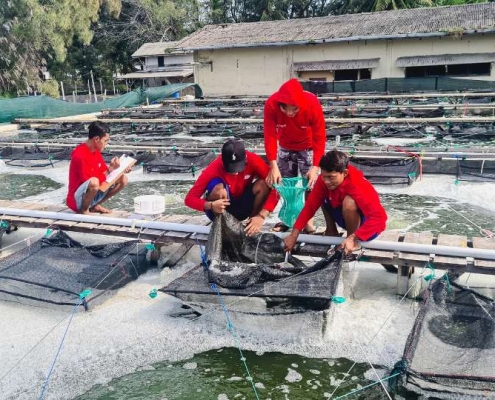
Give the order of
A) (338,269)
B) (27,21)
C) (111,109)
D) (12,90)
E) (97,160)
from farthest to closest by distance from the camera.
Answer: (12,90)
(27,21)
(111,109)
(97,160)
(338,269)

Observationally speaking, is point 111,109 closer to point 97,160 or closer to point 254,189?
point 97,160

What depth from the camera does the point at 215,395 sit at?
2.74m

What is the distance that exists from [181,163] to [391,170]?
330 cm

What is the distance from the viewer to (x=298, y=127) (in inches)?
157

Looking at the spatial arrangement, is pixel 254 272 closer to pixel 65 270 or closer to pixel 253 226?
pixel 253 226

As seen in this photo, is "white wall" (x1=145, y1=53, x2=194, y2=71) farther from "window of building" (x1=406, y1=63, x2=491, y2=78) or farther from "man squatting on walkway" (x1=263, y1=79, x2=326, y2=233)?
"man squatting on walkway" (x1=263, y1=79, x2=326, y2=233)

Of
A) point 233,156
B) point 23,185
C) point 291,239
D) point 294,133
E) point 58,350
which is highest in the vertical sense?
point 294,133

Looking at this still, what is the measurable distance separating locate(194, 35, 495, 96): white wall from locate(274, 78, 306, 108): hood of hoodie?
16.9 metres

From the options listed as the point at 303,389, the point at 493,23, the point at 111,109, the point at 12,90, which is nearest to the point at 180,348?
the point at 303,389

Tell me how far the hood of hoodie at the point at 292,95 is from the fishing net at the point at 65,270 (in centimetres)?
171

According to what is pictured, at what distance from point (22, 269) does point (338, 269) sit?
2.41 m

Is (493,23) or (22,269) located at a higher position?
(493,23)

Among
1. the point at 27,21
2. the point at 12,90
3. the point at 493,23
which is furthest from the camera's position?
the point at 12,90

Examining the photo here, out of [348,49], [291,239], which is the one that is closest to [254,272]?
[291,239]
